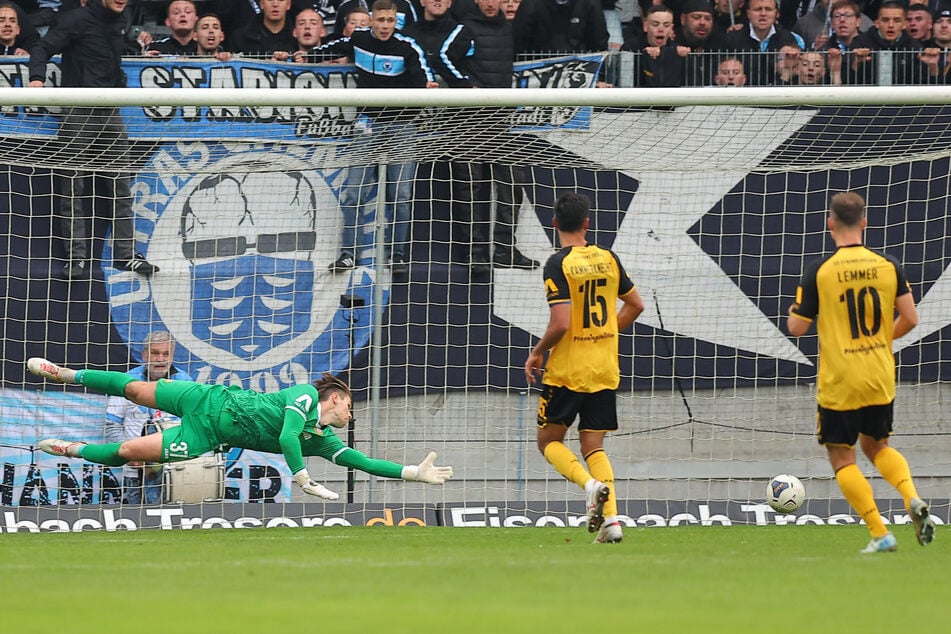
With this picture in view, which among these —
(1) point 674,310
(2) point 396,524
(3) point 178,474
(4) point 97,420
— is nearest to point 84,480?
(4) point 97,420

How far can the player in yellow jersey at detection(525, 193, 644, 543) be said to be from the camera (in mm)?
8344

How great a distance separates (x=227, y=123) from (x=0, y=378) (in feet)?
10.1

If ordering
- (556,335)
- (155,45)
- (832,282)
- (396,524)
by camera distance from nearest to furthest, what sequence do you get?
(832,282) < (556,335) < (396,524) < (155,45)

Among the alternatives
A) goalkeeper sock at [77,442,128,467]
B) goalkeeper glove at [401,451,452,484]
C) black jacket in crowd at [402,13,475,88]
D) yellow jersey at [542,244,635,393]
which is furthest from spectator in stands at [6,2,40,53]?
yellow jersey at [542,244,635,393]

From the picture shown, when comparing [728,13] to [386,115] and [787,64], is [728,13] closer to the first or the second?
[787,64]

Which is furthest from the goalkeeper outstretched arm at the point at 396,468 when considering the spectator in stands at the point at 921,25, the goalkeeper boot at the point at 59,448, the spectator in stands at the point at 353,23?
the spectator in stands at the point at 921,25

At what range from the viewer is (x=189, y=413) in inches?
390

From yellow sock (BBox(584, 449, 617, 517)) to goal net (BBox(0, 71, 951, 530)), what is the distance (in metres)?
3.76

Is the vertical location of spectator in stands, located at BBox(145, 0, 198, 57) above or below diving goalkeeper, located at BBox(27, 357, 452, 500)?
above

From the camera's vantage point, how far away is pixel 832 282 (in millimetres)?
7383

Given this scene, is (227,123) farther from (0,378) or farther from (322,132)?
(0,378)

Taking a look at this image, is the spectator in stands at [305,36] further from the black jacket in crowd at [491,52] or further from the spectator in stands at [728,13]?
the spectator in stands at [728,13]

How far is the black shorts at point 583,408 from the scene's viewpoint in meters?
8.47

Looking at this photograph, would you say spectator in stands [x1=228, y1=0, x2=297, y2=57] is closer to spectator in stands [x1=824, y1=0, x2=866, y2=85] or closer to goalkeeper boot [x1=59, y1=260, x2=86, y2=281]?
goalkeeper boot [x1=59, y1=260, x2=86, y2=281]
